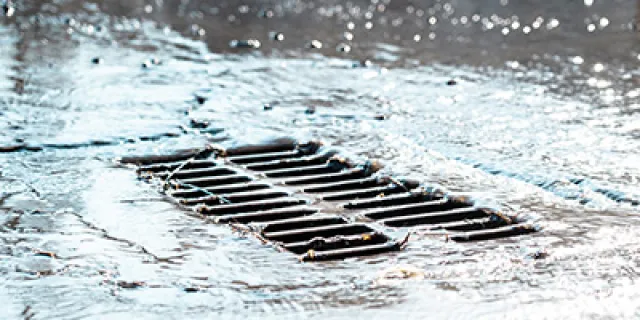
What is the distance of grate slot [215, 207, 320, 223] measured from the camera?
2596mm

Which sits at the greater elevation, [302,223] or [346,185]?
[346,185]

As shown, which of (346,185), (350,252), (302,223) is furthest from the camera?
(346,185)

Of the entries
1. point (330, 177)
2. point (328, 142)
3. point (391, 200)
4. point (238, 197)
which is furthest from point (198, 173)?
point (391, 200)

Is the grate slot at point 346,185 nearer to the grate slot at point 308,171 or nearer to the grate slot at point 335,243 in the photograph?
the grate slot at point 308,171

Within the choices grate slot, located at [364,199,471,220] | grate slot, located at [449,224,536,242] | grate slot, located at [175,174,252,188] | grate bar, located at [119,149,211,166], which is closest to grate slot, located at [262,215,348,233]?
grate slot, located at [364,199,471,220]

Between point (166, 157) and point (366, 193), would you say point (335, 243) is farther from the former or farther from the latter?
point (166, 157)

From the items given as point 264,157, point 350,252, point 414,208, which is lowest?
point 350,252

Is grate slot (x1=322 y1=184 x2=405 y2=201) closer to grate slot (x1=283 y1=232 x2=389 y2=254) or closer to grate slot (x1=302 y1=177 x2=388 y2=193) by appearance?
grate slot (x1=302 y1=177 x2=388 y2=193)

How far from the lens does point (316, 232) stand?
2.50m

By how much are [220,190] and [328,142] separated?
2.17 ft

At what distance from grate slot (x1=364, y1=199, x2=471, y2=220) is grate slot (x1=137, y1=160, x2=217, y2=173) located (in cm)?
78

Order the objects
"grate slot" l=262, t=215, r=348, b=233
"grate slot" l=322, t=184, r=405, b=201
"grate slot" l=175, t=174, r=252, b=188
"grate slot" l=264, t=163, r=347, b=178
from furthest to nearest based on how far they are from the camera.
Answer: "grate slot" l=264, t=163, r=347, b=178 → "grate slot" l=175, t=174, r=252, b=188 → "grate slot" l=322, t=184, r=405, b=201 → "grate slot" l=262, t=215, r=348, b=233

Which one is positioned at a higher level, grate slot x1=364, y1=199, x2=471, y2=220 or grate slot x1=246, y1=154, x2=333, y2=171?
grate slot x1=246, y1=154, x2=333, y2=171

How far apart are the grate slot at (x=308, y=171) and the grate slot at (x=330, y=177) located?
0.21ft
